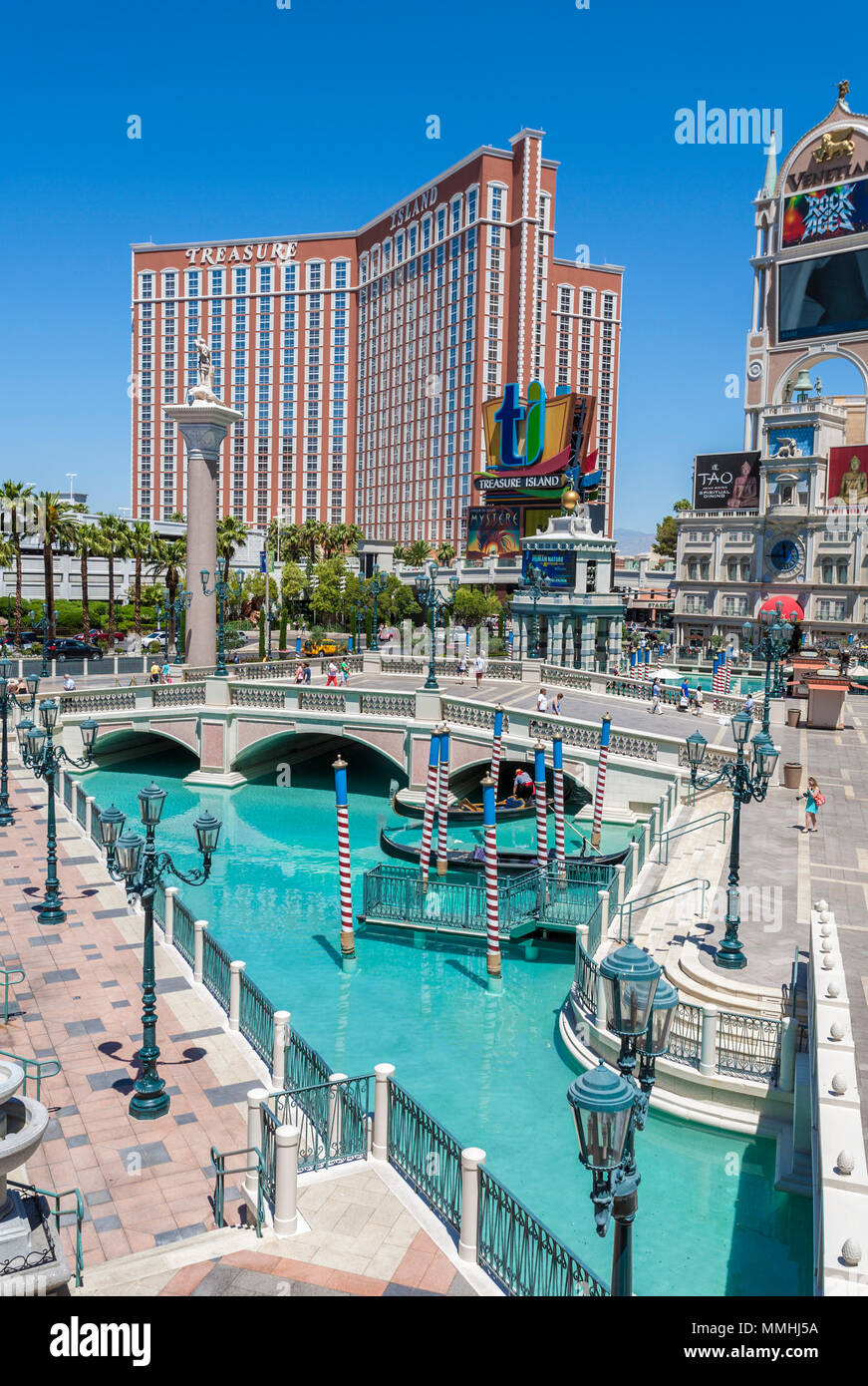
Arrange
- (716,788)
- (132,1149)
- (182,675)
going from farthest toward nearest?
1. (182,675)
2. (716,788)
3. (132,1149)

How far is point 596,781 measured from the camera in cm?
3325

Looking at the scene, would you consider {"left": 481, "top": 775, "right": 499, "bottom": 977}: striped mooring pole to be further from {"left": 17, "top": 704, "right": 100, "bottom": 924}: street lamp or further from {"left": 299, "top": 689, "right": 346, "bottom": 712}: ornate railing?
{"left": 299, "top": 689, "right": 346, "bottom": 712}: ornate railing

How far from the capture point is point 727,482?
298 feet

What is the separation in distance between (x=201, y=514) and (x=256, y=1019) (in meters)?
34.1

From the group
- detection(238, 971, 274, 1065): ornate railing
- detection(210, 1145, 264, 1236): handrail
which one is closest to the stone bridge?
detection(238, 971, 274, 1065): ornate railing

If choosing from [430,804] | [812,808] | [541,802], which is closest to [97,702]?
[430,804]

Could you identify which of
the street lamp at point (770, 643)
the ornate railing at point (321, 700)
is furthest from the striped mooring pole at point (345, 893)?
the ornate railing at point (321, 700)

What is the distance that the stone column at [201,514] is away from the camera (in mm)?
46375

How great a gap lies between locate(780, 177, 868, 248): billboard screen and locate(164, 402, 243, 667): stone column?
67.4m

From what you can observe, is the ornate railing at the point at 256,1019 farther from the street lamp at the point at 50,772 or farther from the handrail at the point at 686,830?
the handrail at the point at 686,830

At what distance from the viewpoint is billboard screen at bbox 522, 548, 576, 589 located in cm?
6688
